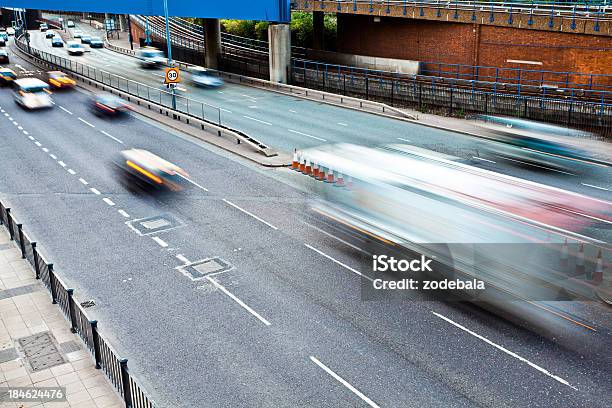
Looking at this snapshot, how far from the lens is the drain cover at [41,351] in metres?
12.7

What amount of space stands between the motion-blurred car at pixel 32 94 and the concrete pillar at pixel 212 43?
15.9 m

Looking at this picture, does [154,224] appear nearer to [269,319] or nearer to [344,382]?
[269,319]

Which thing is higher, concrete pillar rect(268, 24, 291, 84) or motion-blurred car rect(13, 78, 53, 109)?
concrete pillar rect(268, 24, 291, 84)

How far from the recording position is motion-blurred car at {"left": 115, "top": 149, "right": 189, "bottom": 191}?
25.6 m

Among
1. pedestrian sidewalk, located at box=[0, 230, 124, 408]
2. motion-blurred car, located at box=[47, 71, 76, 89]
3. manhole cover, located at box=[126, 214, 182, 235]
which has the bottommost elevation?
manhole cover, located at box=[126, 214, 182, 235]

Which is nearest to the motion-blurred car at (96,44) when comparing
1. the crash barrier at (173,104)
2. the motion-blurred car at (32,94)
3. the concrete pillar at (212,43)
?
the crash barrier at (173,104)

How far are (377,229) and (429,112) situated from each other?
2229 cm

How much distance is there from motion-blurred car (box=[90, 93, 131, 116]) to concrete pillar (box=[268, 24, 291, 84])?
40.3ft

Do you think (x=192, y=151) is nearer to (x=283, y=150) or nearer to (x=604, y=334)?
(x=283, y=150)

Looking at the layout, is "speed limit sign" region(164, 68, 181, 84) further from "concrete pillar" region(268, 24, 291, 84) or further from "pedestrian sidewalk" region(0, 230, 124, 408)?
"pedestrian sidewalk" region(0, 230, 124, 408)

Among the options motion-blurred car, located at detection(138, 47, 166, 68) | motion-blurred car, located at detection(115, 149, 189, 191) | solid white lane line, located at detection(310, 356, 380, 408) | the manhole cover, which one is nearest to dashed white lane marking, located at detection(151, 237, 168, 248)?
the manhole cover

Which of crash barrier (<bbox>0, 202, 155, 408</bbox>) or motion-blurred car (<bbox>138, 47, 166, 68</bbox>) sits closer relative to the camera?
crash barrier (<bbox>0, 202, 155, 408</bbox>)

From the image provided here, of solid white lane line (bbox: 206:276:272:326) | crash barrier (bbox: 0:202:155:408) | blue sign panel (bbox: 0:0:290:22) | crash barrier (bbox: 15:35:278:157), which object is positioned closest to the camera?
crash barrier (bbox: 0:202:155:408)

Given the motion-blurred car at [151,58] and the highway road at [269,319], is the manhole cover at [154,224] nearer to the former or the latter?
the highway road at [269,319]
